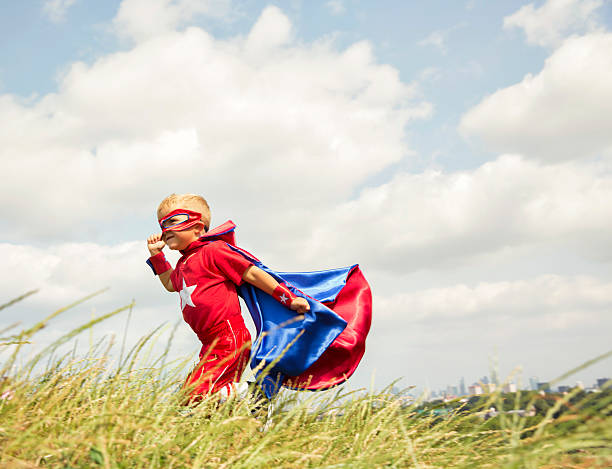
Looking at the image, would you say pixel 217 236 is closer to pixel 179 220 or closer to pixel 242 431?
pixel 179 220

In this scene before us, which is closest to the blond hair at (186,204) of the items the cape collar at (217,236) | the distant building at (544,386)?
the cape collar at (217,236)

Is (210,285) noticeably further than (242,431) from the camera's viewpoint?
Yes

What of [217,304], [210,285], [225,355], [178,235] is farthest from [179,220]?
[225,355]

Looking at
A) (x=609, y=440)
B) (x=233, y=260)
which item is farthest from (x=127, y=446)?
(x=609, y=440)

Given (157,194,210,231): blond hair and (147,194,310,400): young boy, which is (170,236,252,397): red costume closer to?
(147,194,310,400): young boy

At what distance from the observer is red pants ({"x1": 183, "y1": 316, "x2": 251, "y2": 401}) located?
323cm

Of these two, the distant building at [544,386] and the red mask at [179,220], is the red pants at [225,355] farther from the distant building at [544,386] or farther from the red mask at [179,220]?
the distant building at [544,386]

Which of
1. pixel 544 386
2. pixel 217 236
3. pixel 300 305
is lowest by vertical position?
pixel 544 386

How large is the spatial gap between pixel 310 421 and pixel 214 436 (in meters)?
1.05

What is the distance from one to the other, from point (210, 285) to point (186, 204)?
0.68 metres

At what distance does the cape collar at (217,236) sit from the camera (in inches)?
144

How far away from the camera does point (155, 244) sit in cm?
384

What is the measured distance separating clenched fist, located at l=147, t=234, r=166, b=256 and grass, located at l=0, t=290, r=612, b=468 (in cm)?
95

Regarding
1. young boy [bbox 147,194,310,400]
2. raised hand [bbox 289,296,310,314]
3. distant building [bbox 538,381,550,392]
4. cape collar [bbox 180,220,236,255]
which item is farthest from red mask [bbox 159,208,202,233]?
distant building [bbox 538,381,550,392]
